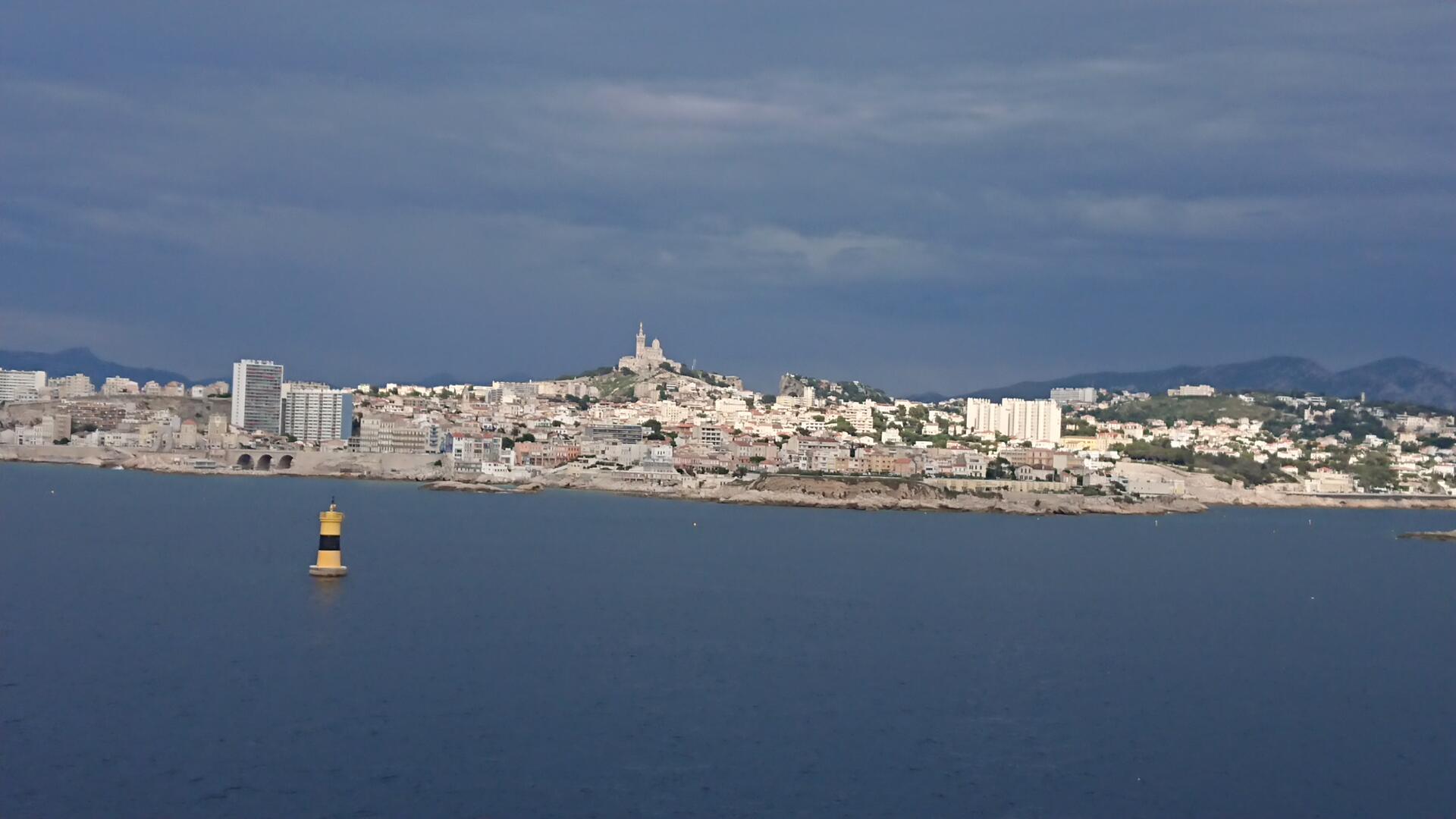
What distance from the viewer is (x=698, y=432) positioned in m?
65.7

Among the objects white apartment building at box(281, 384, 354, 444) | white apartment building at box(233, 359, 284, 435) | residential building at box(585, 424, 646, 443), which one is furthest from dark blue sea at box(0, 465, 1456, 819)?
white apartment building at box(233, 359, 284, 435)

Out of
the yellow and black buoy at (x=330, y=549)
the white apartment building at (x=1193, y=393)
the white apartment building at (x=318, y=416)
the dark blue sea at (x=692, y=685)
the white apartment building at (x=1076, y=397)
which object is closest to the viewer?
the dark blue sea at (x=692, y=685)

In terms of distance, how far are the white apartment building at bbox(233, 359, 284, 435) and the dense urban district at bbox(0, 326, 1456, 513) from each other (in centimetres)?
9

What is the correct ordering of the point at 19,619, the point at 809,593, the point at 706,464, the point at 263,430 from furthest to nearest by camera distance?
the point at 263,430, the point at 706,464, the point at 809,593, the point at 19,619

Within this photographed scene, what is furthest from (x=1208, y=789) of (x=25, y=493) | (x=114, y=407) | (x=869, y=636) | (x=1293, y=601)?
(x=114, y=407)

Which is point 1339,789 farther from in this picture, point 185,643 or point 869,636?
point 185,643

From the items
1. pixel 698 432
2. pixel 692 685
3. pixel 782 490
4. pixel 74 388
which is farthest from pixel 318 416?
pixel 692 685

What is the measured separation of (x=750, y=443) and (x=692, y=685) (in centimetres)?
5012

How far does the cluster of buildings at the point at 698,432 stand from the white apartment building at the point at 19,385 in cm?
13

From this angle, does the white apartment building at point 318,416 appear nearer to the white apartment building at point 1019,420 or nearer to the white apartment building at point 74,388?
the white apartment building at point 74,388

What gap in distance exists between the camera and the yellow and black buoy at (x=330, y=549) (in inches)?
→ 765

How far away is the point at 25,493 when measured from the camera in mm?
37969

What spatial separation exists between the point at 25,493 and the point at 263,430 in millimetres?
33556

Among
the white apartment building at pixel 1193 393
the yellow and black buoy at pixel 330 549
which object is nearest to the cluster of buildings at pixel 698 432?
the white apartment building at pixel 1193 393
